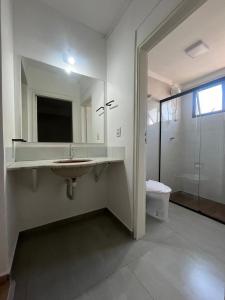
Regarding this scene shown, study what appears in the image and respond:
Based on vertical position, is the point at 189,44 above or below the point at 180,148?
above

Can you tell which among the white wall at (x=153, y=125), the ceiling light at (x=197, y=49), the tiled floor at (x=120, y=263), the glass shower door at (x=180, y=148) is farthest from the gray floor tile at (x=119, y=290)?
the ceiling light at (x=197, y=49)

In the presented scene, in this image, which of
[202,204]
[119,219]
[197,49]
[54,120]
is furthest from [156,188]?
[197,49]

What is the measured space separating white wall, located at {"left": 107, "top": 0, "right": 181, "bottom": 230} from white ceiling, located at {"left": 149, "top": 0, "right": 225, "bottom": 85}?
0.57m

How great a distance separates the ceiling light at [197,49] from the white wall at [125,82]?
945mm

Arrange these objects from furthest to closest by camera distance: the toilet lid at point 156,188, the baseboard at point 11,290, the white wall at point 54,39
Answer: the toilet lid at point 156,188
the white wall at point 54,39
the baseboard at point 11,290

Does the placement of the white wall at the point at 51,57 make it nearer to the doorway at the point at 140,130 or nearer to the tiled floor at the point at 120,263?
the tiled floor at the point at 120,263

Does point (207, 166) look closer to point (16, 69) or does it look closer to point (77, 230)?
point (77, 230)

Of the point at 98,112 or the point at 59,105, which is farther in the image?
the point at 98,112

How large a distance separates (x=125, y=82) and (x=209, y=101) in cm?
177

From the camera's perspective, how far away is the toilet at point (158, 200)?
1732 mm

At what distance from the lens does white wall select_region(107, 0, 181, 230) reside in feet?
4.08

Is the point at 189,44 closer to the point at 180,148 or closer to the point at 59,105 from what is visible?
the point at 180,148

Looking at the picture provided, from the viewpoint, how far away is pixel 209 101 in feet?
7.92

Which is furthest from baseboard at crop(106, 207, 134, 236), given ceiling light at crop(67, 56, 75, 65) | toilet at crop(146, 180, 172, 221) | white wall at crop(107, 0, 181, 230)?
ceiling light at crop(67, 56, 75, 65)
